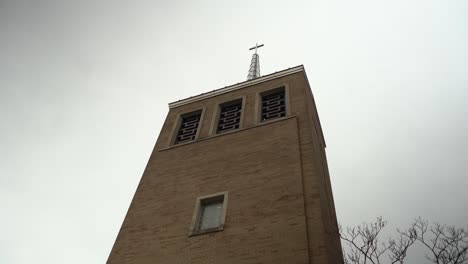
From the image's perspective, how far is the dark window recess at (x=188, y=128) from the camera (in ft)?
52.2

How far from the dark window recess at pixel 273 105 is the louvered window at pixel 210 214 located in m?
4.59

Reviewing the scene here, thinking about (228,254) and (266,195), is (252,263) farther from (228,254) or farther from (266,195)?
(266,195)

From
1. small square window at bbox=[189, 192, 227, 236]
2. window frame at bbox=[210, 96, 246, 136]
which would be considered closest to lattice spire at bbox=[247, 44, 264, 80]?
window frame at bbox=[210, 96, 246, 136]

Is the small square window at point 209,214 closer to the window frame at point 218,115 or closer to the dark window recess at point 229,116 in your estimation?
the window frame at point 218,115

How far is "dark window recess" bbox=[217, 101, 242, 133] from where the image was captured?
50.4 feet

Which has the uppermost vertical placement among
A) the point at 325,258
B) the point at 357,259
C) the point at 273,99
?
the point at 273,99

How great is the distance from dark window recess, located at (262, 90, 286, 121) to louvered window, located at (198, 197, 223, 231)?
459 cm

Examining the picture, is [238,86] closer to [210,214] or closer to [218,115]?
[218,115]

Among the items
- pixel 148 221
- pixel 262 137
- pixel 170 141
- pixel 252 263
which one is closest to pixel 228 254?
pixel 252 263

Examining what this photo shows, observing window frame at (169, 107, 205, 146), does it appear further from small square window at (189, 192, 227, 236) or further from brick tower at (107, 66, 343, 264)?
small square window at (189, 192, 227, 236)

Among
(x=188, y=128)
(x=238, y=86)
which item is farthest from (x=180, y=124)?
(x=238, y=86)

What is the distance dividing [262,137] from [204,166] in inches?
85.2

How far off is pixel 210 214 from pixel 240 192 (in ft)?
3.53

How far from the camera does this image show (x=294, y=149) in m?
12.0
